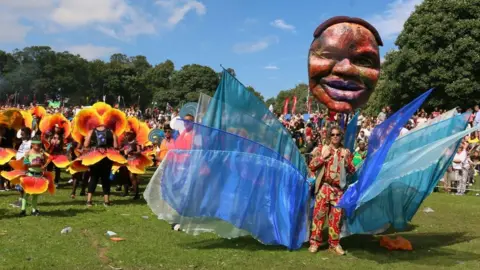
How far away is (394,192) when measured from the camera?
6824 mm

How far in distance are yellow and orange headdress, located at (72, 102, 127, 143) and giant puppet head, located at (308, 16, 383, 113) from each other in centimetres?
471

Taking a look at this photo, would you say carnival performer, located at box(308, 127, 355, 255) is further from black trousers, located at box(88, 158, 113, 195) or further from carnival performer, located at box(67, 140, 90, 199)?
carnival performer, located at box(67, 140, 90, 199)

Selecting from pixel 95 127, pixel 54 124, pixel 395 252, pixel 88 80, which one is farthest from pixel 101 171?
pixel 88 80

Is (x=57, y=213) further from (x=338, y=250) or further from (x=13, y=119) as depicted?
(x=338, y=250)

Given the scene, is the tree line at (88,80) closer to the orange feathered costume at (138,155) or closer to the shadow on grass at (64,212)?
the orange feathered costume at (138,155)

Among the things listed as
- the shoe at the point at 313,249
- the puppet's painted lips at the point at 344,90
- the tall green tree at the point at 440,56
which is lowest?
the shoe at the point at 313,249

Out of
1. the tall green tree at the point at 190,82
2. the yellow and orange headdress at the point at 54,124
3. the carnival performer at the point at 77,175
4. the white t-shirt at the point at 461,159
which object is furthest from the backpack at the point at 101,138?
the tall green tree at the point at 190,82

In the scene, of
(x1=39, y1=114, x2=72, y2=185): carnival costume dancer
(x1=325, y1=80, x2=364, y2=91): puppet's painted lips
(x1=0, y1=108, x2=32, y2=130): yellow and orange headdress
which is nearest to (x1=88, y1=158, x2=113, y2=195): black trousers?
(x1=39, y1=114, x2=72, y2=185): carnival costume dancer

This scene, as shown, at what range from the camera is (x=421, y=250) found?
6.91 m

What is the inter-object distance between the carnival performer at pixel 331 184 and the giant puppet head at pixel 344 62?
954 millimetres

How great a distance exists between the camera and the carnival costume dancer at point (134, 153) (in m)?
10.5

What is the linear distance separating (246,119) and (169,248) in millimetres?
2134

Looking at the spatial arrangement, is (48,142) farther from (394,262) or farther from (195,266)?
(394,262)

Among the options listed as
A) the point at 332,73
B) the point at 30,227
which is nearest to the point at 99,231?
the point at 30,227
